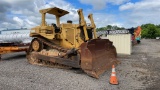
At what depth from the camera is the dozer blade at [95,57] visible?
669cm

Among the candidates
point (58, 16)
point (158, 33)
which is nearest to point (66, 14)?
point (58, 16)

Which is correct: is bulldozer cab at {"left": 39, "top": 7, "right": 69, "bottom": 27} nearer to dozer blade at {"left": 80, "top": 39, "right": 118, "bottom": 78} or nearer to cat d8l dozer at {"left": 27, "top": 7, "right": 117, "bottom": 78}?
cat d8l dozer at {"left": 27, "top": 7, "right": 117, "bottom": 78}

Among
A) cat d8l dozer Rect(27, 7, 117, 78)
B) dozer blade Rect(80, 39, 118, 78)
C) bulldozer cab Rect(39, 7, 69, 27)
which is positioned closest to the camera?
dozer blade Rect(80, 39, 118, 78)

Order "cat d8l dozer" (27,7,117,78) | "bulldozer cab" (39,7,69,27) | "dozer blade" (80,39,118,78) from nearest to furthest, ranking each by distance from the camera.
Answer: "dozer blade" (80,39,118,78), "cat d8l dozer" (27,7,117,78), "bulldozer cab" (39,7,69,27)

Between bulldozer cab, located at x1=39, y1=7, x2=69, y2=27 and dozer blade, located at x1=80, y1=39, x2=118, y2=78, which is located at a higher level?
bulldozer cab, located at x1=39, y1=7, x2=69, y2=27

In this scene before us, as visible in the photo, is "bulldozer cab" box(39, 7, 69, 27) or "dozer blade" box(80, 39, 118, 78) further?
"bulldozer cab" box(39, 7, 69, 27)

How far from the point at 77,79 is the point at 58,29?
12.6ft

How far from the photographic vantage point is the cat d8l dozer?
274 inches

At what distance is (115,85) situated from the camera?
19.0 feet

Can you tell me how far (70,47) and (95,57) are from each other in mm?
2137

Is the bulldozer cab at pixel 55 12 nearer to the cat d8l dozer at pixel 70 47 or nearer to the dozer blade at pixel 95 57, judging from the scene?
the cat d8l dozer at pixel 70 47

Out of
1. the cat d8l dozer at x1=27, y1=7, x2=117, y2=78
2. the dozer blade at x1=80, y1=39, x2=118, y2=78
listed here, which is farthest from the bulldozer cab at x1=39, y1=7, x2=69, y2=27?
the dozer blade at x1=80, y1=39, x2=118, y2=78

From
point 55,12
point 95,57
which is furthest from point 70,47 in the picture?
point 55,12

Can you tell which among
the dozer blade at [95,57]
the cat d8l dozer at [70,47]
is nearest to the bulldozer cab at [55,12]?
the cat d8l dozer at [70,47]
